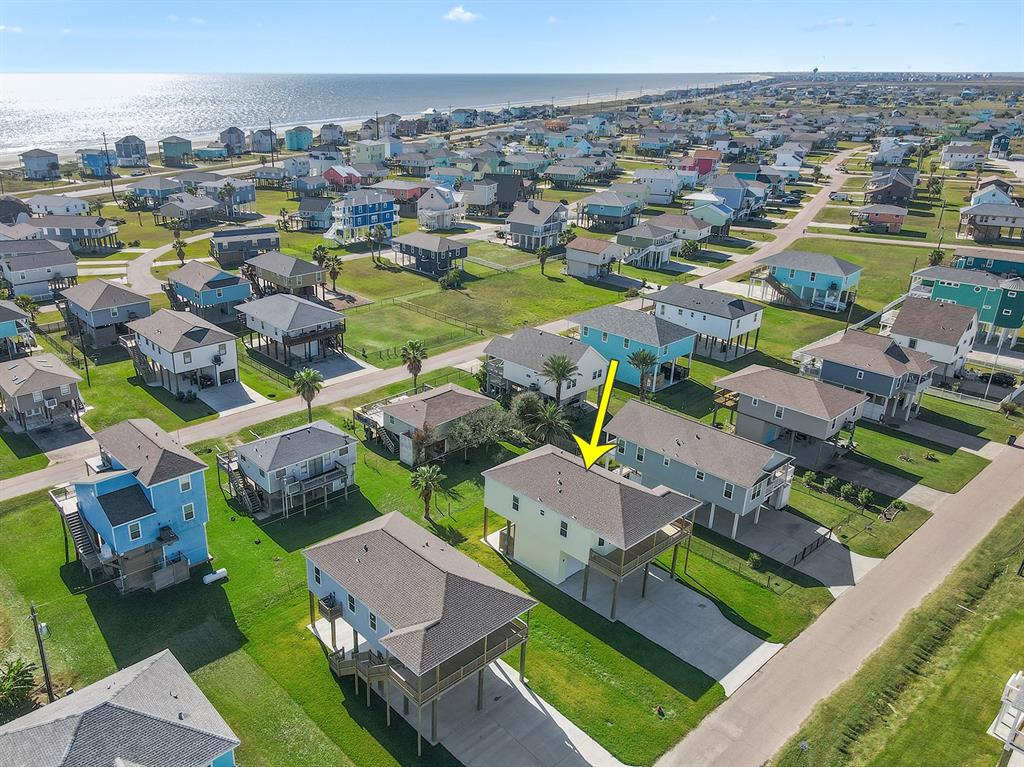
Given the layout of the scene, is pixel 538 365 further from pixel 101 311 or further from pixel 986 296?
pixel 986 296

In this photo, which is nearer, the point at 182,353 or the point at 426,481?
the point at 426,481

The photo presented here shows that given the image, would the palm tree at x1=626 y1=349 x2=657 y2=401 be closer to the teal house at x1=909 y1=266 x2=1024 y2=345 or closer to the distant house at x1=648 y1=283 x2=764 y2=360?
the distant house at x1=648 y1=283 x2=764 y2=360

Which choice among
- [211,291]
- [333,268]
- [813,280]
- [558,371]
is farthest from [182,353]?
[813,280]

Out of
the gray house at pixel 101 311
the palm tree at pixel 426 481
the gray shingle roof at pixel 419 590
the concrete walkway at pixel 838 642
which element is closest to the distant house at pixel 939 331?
the concrete walkway at pixel 838 642

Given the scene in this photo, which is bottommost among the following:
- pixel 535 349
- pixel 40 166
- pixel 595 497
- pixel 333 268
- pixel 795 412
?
pixel 795 412

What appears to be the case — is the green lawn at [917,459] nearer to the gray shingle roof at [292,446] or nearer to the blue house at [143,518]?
the gray shingle roof at [292,446]

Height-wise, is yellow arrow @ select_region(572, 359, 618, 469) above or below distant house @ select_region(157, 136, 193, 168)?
below

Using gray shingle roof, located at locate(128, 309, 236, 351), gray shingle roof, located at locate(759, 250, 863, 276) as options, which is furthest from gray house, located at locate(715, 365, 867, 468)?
gray shingle roof, located at locate(128, 309, 236, 351)
